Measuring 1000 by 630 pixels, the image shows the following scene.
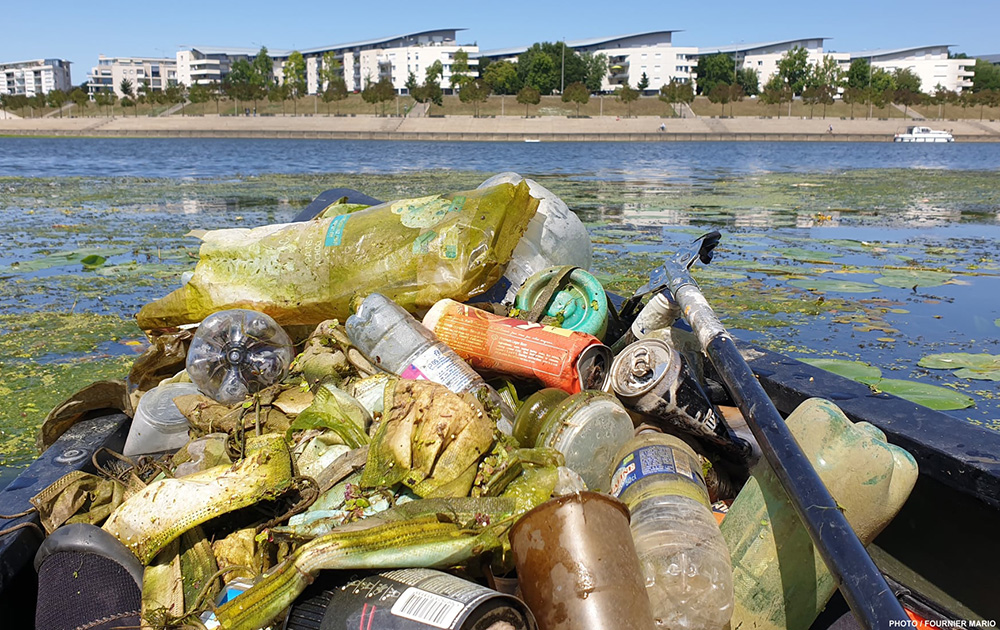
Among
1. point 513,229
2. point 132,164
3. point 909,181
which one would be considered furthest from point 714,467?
point 132,164

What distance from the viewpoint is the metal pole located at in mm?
1228

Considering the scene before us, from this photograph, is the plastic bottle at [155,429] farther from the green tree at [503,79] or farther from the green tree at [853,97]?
the green tree at [503,79]

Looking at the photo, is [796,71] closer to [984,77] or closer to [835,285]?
[984,77]

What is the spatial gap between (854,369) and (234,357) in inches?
121

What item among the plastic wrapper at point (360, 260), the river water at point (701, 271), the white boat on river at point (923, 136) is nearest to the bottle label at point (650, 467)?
the plastic wrapper at point (360, 260)

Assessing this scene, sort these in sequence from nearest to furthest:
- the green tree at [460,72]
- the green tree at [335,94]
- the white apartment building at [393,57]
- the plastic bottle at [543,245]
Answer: the plastic bottle at [543,245] < the green tree at [335,94] < the green tree at [460,72] < the white apartment building at [393,57]

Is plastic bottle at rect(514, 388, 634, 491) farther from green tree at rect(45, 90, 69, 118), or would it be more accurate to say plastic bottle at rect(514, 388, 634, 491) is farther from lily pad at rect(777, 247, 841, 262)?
green tree at rect(45, 90, 69, 118)

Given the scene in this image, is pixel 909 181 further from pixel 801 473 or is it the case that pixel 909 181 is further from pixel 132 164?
pixel 132 164

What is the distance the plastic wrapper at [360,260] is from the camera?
296 centimetres

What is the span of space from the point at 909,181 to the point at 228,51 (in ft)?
454

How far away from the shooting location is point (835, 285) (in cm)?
608

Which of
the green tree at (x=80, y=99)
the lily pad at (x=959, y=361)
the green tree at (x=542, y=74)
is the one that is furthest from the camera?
the green tree at (x=542, y=74)

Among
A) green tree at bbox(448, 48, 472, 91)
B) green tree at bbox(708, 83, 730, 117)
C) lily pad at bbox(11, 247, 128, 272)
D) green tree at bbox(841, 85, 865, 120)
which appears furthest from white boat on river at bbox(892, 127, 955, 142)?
lily pad at bbox(11, 247, 128, 272)

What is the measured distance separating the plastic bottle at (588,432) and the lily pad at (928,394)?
2.08 m
